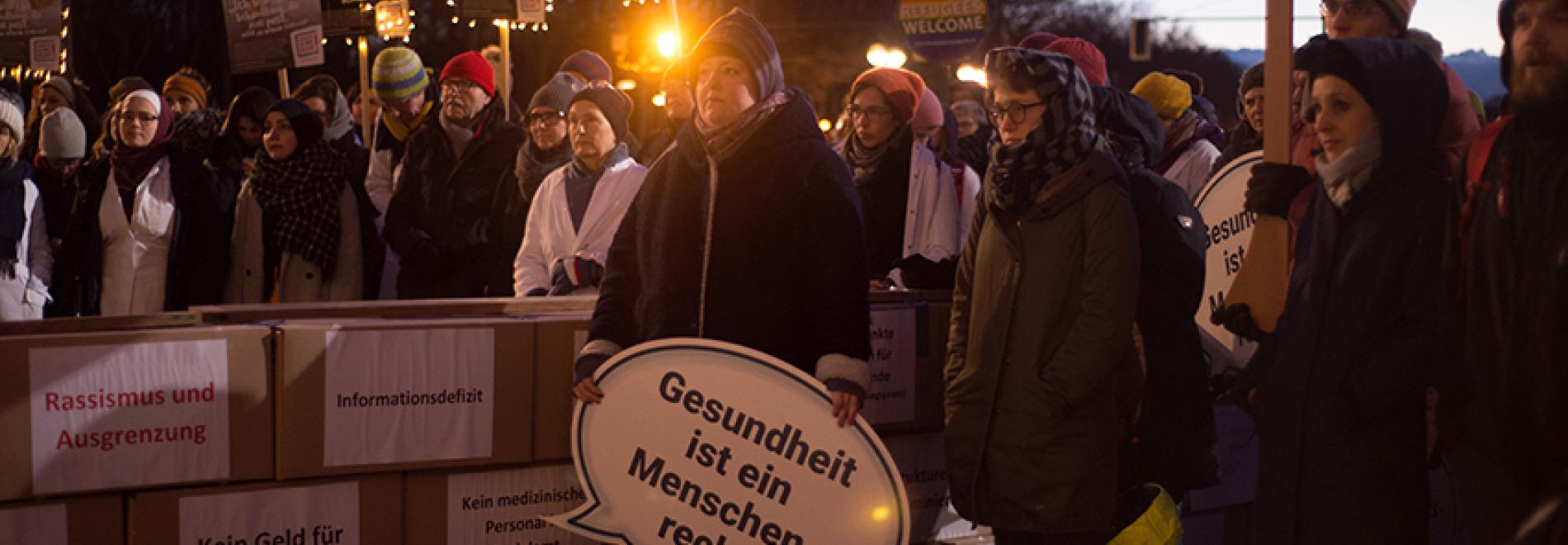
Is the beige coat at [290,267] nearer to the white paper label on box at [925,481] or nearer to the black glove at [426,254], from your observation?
the black glove at [426,254]

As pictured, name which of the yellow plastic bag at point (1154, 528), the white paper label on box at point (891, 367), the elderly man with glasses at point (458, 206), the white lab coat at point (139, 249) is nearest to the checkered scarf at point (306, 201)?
the elderly man with glasses at point (458, 206)

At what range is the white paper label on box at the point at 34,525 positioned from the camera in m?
4.26

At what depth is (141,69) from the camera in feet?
93.2

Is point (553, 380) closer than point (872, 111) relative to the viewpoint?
Yes

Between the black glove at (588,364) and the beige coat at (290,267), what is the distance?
3.23m

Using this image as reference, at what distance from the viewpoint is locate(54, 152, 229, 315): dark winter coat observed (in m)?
7.44

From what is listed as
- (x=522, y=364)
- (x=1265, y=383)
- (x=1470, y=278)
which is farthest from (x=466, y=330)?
(x=1470, y=278)

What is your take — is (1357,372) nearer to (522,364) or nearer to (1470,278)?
(1470,278)

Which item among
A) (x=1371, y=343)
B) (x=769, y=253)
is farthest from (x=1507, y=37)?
(x=769, y=253)

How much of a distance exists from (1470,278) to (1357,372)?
0.49 m

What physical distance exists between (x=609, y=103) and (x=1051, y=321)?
8.00 feet

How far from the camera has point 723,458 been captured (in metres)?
4.31

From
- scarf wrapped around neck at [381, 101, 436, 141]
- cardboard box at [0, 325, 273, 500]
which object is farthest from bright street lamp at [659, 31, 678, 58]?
cardboard box at [0, 325, 273, 500]

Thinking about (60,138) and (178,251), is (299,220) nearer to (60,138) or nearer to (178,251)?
(178,251)
